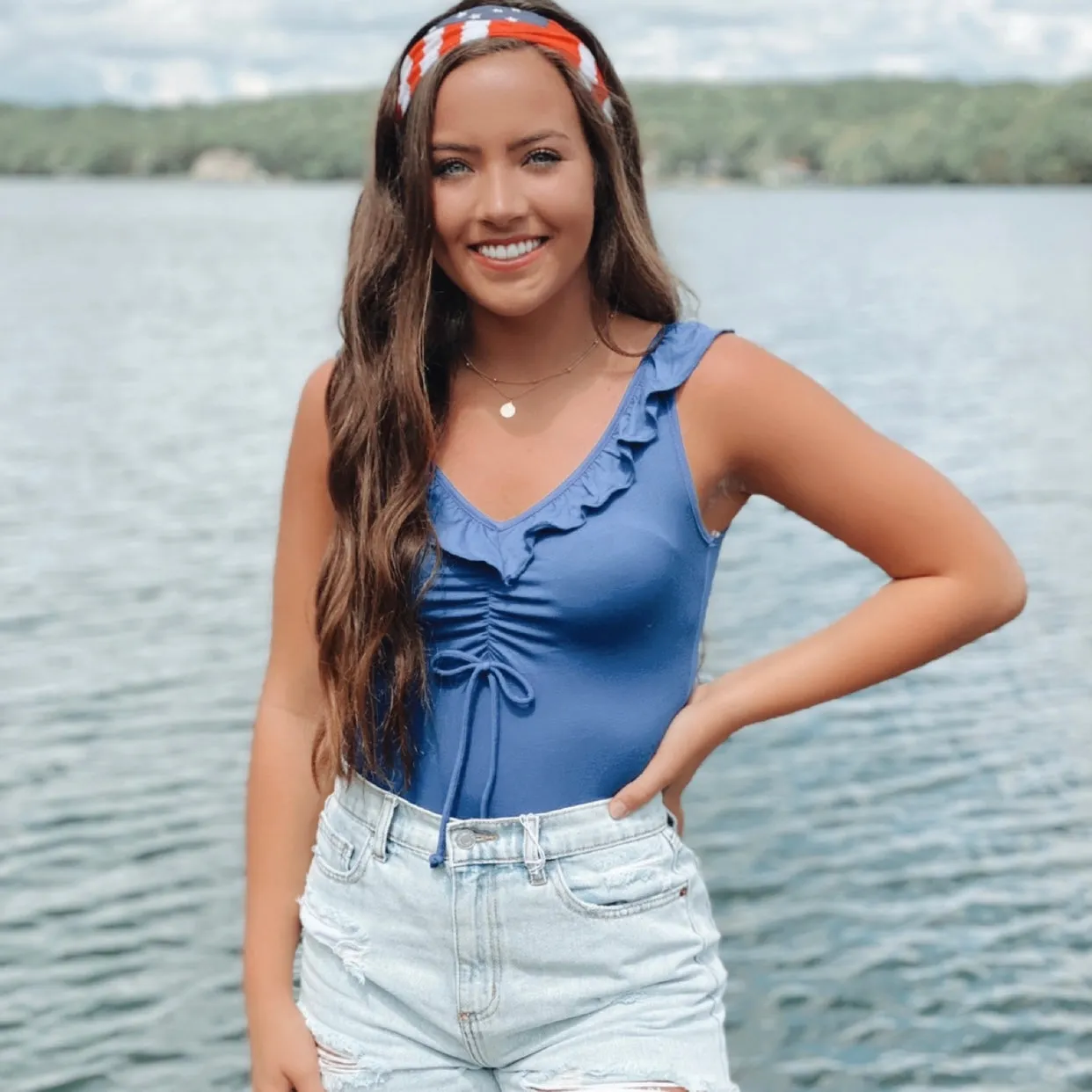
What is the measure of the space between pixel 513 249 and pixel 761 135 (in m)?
116

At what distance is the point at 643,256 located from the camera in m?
2.58

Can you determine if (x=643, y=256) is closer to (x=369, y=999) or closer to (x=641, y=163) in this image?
(x=641, y=163)

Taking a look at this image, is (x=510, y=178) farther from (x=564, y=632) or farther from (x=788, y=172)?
(x=788, y=172)

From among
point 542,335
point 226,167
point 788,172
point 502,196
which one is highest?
point 226,167

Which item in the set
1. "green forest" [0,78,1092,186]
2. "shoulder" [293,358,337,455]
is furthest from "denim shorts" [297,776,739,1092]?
"green forest" [0,78,1092,186]

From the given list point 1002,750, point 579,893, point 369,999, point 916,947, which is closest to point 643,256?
point 579,893

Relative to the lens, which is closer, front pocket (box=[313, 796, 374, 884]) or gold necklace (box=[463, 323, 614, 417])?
front pocket (box=[313, 796, 374, 884])

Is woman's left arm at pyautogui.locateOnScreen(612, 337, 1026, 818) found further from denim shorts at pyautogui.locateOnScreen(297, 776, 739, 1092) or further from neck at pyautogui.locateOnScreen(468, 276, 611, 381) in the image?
neck at pyautogui.locateOnScreen(468, 276, 611, 381)

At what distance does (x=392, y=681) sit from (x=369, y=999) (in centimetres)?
39

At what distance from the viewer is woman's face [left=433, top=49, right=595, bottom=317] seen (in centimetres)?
245

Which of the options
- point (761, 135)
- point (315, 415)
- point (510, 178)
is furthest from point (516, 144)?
point (761, 135)

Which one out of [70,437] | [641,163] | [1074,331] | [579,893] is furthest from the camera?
[1074,331]

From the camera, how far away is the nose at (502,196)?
243 centimetres

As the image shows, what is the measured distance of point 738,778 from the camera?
8.00 meters
